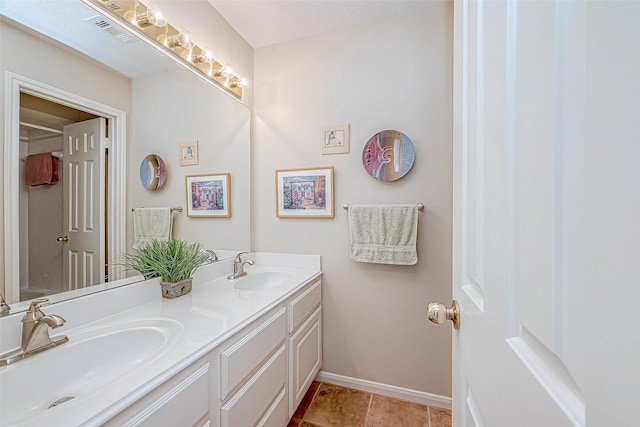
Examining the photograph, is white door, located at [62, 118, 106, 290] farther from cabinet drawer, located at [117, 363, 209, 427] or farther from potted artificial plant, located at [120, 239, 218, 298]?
cabinet drawer, located at [117, 363, 209, 427]

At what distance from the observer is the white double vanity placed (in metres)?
0.61

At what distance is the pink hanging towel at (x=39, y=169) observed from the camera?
2.61ft

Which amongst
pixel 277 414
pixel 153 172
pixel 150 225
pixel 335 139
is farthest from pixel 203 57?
pixel 277 414

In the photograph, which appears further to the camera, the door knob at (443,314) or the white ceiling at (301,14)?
the white ceiling at (301,14)

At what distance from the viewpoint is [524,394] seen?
332mm

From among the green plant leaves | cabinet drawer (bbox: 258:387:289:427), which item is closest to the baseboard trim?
cabinet drawer (bbox: 258:387:289:427)

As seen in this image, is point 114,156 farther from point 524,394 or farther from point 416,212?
point 416,212

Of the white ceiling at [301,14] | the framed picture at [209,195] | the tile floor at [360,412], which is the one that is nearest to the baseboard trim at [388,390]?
the tile floor at [360,412]

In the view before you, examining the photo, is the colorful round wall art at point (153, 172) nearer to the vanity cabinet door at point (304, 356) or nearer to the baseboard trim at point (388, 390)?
the vanity cabinet door at point (304, 356)

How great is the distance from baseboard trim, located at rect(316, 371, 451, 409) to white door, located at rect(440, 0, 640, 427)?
53.0 inches

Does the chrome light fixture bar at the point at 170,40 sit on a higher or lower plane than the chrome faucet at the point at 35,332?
higher

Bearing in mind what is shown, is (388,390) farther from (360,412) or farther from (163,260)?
(163,260)

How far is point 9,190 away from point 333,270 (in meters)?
1.53

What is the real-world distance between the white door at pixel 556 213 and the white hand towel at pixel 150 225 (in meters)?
1.33
